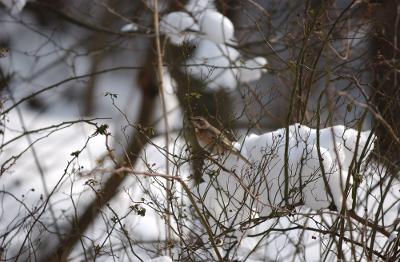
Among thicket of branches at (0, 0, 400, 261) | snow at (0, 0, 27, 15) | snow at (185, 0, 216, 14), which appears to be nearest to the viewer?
thicket of branches at (0, 0, 400, 261)

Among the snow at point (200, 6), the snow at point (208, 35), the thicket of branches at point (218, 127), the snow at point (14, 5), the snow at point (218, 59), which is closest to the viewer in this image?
the thicket of branches at point (218, 127)

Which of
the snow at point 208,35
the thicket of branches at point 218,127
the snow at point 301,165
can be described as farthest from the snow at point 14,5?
the snow at point 301,165

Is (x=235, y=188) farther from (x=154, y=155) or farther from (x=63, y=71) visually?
(x=63, y=71)

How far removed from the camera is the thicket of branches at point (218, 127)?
9.46ft

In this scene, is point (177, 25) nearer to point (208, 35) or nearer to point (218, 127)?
point (208, 35)

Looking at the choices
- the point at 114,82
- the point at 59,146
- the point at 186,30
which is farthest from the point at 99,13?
the point at 114,82

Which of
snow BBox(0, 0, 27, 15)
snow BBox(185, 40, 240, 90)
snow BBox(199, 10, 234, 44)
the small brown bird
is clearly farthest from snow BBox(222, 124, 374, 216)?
snow BBox(0, 0, 27, 15)

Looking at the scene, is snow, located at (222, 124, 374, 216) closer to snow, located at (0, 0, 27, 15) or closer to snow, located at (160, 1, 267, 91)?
snow, located at (160, 1, 267, 91)

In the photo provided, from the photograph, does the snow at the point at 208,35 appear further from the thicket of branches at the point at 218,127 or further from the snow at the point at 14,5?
the snow at the point at 14,5

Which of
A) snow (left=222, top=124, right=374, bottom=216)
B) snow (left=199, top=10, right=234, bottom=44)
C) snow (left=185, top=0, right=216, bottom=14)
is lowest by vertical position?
snow (left=222, top=124, right=374, bottom=216)

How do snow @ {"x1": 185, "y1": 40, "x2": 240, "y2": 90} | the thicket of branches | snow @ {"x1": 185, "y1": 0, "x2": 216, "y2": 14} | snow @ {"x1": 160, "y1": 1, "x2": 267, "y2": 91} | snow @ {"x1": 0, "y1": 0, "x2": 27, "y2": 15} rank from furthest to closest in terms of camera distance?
snow @ {"x1": 185, "y1": 40, "x2": 240, "y2": 90} → snow @ {"x1": 0, "y1": 0, "x2": 27, "y2": 15} → snow @ {"x1": 185, "y1": 0, "x2": 216, "y2": 14} → snow @ {"x1": 160, "y1": 1, "x2": 267, "y2": 91} → the thicket of branches

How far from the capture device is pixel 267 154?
2871mm

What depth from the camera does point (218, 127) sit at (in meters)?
4.27

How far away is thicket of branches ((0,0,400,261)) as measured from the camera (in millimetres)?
2885
